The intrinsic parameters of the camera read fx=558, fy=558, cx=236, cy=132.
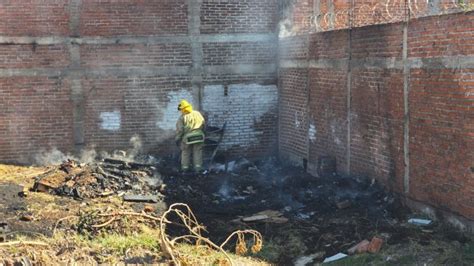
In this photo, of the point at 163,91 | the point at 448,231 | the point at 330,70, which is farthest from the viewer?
the point at 163,91

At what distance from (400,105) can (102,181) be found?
20.6 ft

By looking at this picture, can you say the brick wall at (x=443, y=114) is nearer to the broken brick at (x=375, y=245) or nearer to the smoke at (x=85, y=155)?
the broken brick at (x=375, y=245)

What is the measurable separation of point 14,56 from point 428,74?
9.76 metres

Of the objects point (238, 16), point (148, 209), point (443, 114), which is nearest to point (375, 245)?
point (443, 114)

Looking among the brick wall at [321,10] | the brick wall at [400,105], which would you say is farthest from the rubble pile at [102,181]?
the brick wall at [321,10]

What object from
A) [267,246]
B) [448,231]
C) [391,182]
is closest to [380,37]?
[391,182]

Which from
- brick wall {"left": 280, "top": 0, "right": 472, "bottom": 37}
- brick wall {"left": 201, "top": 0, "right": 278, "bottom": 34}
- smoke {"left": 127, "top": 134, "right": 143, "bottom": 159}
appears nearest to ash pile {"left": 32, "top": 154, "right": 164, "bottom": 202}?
smoke {"left": 127, "top": 134, "right": 143, "bottom": 159}

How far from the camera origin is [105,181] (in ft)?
39.0

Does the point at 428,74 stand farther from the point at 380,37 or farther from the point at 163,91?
the point at 163,91

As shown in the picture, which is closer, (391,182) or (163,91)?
(391,182)

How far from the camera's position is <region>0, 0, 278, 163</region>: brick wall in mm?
13742

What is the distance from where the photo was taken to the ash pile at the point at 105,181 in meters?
11.4

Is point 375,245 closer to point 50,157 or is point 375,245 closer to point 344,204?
point 344,204

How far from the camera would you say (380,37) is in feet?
33.3
